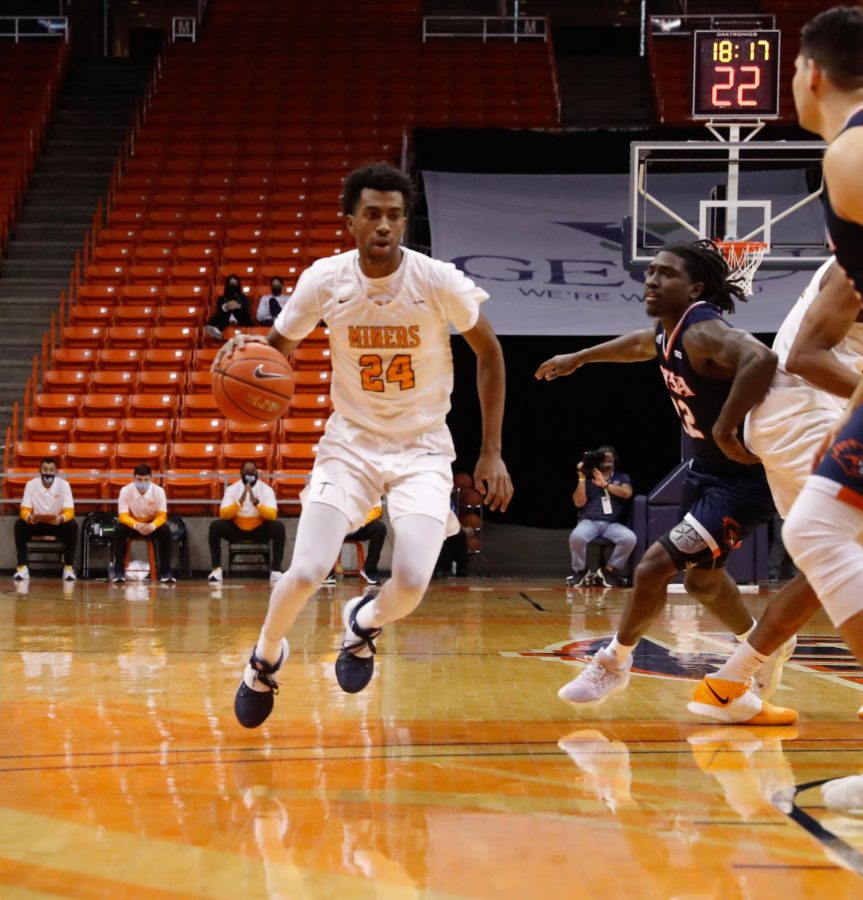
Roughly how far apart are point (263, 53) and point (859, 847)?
68.1 ft

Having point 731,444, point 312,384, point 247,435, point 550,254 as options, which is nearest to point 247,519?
point 247,435

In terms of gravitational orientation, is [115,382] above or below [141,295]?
below

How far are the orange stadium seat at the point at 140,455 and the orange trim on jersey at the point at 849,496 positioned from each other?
12137 millimetres

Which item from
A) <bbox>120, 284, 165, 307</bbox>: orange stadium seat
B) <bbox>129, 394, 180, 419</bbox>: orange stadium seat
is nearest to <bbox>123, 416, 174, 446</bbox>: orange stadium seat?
<bbox>129, 394, 180, 419</bbox>: orange stadium seat

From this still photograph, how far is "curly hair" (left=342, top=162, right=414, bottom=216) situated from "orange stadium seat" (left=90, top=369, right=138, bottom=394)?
11220 millimetres

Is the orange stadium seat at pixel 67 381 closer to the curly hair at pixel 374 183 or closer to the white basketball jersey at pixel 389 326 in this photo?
the white basketball jersey at pixel 389 326

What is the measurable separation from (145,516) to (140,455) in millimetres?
1315

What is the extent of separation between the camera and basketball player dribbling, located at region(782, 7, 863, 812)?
9.61 ft

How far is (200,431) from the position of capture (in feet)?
48.1

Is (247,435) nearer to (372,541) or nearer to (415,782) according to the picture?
(372,541)

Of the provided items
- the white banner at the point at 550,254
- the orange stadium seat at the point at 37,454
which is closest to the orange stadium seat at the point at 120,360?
the orange stadium seat at the point at 37,454

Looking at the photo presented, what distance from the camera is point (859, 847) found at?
2.92 metres

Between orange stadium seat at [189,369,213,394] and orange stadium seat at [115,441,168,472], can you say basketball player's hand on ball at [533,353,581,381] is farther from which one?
orange stadium seat at [189,369,213,394]

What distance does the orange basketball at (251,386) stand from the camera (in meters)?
4.68
